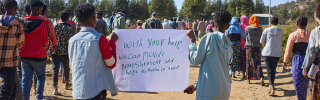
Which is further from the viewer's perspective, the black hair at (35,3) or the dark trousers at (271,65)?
the dark trousers at (271,65)

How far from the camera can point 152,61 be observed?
313 cm

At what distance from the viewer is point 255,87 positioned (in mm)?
6168

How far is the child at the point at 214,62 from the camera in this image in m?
2.35

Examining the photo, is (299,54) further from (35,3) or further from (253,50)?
(35,3)

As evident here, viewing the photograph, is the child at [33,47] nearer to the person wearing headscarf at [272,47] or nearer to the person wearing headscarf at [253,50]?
the person wearing headscarf at [272,47]

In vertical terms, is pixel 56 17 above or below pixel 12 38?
above

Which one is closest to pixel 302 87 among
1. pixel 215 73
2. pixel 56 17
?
pixel 215 73

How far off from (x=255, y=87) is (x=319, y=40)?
3505 millimetres

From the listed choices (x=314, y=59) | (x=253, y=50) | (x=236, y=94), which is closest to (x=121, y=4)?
(x=253, y=50)

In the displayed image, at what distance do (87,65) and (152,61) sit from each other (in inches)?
41.2

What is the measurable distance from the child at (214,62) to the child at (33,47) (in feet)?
8.96

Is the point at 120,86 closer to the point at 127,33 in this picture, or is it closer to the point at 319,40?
the point at 127,33

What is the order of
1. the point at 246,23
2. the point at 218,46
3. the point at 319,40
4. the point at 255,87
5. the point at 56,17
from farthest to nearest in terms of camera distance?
the point at 56,17 < the point at 246,23 < the point at 255,87 < the point at 319,40 < the point at 218,46

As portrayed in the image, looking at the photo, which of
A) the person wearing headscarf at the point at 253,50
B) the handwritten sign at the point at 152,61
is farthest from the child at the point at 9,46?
the person wearing headscarf at the point at 253,50
